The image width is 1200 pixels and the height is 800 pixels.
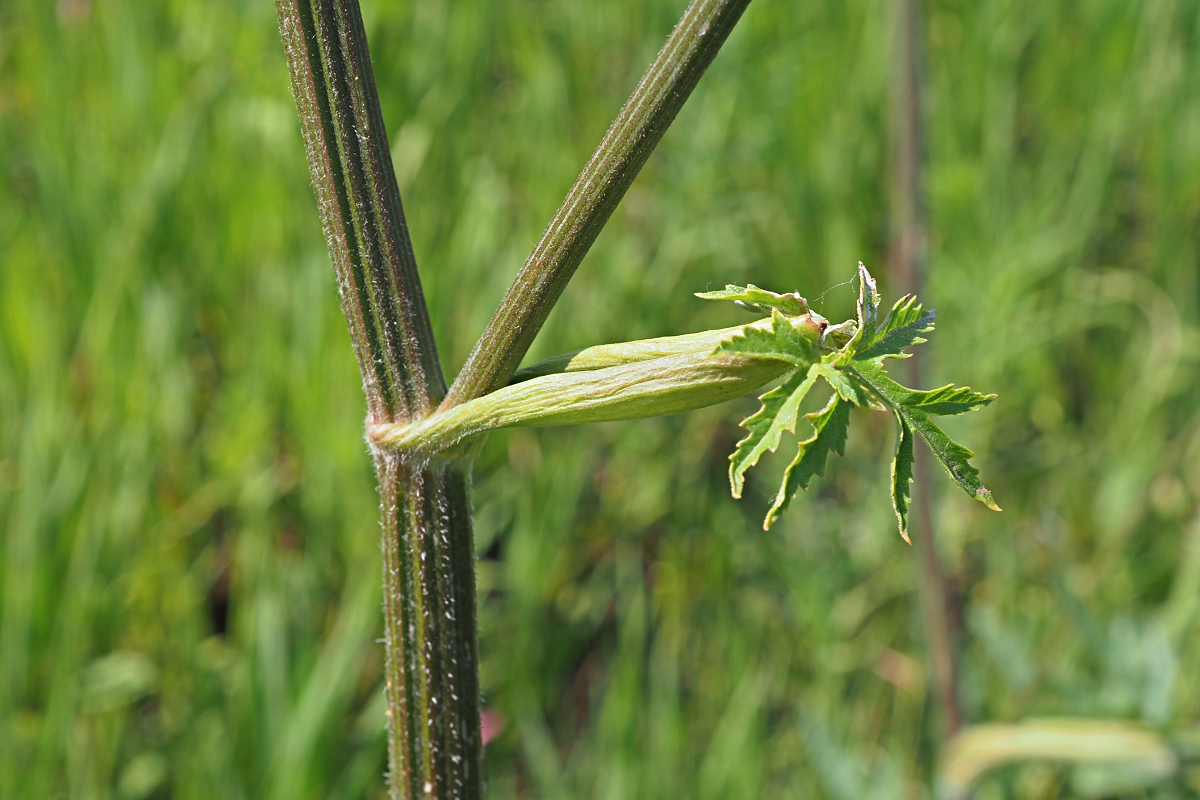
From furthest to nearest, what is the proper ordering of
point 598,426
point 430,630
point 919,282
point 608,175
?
point 598,426
point 919,282
point 430,630
point 608,175

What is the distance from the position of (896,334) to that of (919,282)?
0.98 metres

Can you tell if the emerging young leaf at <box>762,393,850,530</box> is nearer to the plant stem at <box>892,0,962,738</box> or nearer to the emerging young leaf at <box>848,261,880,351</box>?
the emerging young leaf at <box>848,261,880,351</box>

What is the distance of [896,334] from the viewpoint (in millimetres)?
574

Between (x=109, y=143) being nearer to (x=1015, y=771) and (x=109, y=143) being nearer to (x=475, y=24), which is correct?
(x=475, y=24)

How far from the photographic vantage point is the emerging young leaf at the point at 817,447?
531 mm

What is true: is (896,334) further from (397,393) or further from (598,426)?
(598,426)

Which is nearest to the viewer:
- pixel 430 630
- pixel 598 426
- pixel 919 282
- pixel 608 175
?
pixel 608 175

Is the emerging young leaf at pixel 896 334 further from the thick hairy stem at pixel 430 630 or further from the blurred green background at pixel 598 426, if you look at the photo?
the blurred green background at pixel 598 426

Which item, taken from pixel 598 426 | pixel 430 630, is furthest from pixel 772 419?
pixel 598 426

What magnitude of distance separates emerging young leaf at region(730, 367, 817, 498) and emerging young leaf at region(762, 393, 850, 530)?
0.04 feet

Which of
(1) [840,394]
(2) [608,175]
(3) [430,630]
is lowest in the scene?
(3) [430,630]

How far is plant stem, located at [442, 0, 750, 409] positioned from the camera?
507mm

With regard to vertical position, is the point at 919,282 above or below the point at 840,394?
above

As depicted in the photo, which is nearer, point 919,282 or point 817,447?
point 817,447
